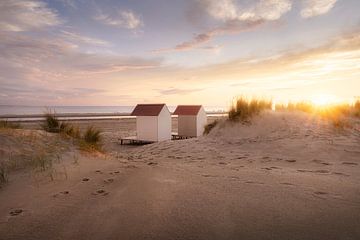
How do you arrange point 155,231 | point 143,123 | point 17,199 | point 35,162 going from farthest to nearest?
point 143,123
point 35,162
point 17,199
point 155,231

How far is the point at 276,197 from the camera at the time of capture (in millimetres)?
4387

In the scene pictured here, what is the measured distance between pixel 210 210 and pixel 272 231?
0.80 m

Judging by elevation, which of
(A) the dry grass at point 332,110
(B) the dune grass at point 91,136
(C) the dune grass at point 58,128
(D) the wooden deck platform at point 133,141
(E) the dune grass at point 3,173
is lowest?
(D) the wooden deck platform at point 133,141

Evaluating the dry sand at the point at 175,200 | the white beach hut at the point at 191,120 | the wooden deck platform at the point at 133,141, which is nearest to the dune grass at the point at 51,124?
the dry sand at the point at 175,200

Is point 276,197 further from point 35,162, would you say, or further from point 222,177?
point 35,162

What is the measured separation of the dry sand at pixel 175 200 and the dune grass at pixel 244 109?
6079 mm

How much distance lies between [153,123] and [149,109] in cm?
116

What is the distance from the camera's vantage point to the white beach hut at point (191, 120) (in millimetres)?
25094

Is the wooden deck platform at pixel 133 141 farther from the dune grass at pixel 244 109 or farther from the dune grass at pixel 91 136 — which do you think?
the dune grass at pixel 91 136

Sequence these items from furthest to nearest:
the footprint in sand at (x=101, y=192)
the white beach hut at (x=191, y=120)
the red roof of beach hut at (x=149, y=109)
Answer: the white beach hut at (x=191, y=120), the red roof of beach hut at (x=149, y=109), the footprint in sand at (x=101, y=192)

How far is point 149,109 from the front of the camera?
22.6m

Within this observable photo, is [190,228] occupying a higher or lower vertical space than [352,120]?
lower

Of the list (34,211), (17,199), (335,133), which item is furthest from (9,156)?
(335,133)

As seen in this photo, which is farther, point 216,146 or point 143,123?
point 143,123
